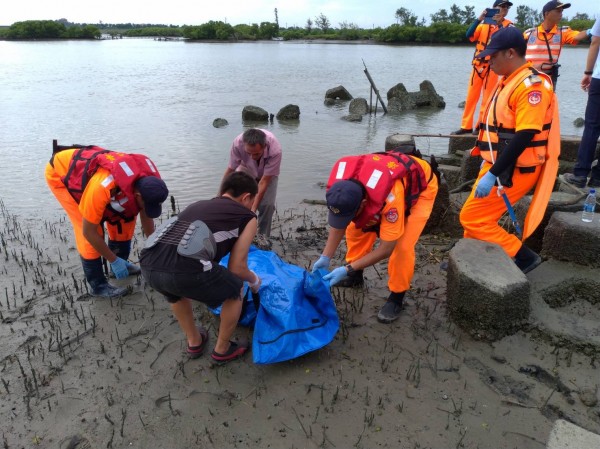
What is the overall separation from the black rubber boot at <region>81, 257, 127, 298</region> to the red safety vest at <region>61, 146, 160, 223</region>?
501 millimetres

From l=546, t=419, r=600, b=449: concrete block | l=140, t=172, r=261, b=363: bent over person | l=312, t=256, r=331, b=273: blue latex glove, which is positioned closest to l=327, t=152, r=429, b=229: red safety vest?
l=312, t=256, r=331, b=273: blue latex glove

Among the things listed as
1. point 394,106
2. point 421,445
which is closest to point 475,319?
point 421,445

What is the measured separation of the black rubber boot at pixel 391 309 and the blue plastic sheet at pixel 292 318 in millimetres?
518

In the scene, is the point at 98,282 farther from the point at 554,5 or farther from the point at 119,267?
the point at 554,5

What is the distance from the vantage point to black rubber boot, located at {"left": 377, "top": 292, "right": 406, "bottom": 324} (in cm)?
362

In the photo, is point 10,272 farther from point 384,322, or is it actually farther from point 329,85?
point 329,85

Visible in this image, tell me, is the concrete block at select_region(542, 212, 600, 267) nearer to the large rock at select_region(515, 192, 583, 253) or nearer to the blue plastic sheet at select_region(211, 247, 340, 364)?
the large rock at select_region(515, 192, 583, 253)

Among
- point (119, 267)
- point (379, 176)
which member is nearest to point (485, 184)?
point (379, 176)

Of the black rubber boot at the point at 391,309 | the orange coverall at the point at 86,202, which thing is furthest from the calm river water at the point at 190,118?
the black rubber boot at the point at 391,309

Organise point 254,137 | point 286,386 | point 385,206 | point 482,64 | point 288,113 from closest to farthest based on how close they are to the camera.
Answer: point 286,386, point 385,206, point 254,137, point 482,64, point 288,113

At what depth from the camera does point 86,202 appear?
3490 mm

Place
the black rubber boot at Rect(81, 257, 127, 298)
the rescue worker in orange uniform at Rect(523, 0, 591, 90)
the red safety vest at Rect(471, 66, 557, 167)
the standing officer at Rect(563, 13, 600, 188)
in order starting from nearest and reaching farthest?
the red safety vest at Rect(471, 66, 557, 167)
the black rubber boot at Rect(81, 257, 127, 298)
the standing officer at Rect(563, 13, 600, 188)
the rescue worker in orange uniform at Rect(523, 0, 591, 90)

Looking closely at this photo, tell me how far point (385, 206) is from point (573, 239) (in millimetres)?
1816

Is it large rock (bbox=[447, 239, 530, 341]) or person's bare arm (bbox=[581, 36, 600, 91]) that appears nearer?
large rock (bbox=[447, 239, 530, 341])
